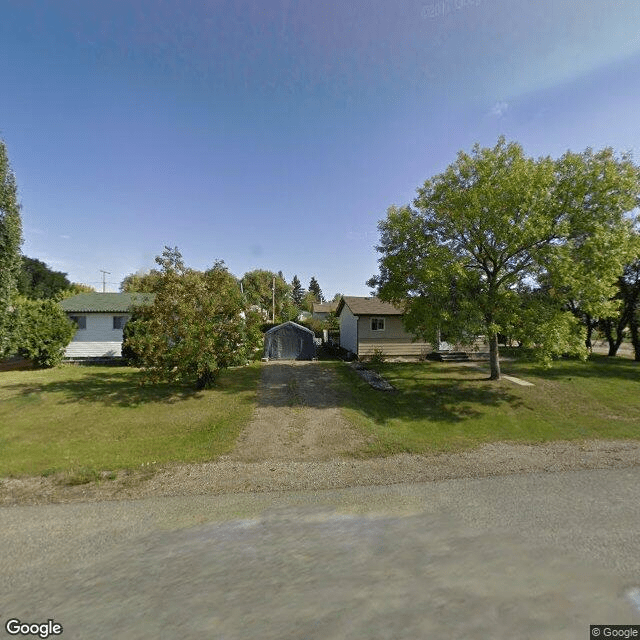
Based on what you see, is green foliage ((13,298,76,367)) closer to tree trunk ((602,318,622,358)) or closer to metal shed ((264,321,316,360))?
metal shed ((264,321,316,360))

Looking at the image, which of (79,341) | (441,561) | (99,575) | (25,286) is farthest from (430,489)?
(25,286)

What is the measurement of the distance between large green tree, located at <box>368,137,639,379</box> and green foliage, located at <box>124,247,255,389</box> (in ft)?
28.6

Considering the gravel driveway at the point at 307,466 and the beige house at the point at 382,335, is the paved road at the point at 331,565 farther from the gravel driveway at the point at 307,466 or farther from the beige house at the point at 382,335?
the beige house at the point at 382,335

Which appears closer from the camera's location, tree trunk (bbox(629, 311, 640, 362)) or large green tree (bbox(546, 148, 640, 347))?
large green tree (bbox(546, 148, 640, 347))

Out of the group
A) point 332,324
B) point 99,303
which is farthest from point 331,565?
point 332,324

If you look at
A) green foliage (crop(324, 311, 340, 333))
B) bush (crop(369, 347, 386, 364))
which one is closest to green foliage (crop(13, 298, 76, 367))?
bush (crop(369, 347, 386, 364))

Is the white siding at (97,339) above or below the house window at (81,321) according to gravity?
Result: below

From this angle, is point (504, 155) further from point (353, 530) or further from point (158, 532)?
point (158, 532)

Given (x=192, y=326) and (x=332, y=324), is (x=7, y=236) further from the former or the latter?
(x=332, y=324)

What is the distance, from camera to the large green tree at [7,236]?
1452 cm

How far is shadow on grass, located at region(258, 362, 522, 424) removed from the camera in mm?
12672

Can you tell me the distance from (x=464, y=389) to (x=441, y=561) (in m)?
12.1

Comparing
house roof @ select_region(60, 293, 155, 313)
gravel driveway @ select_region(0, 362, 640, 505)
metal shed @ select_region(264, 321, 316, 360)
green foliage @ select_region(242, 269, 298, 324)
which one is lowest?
gravel driveway @ select_region(0, 362, 640, 505)

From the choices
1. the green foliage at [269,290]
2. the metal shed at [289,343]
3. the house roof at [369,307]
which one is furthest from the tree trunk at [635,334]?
the green foliage at [269,290]
